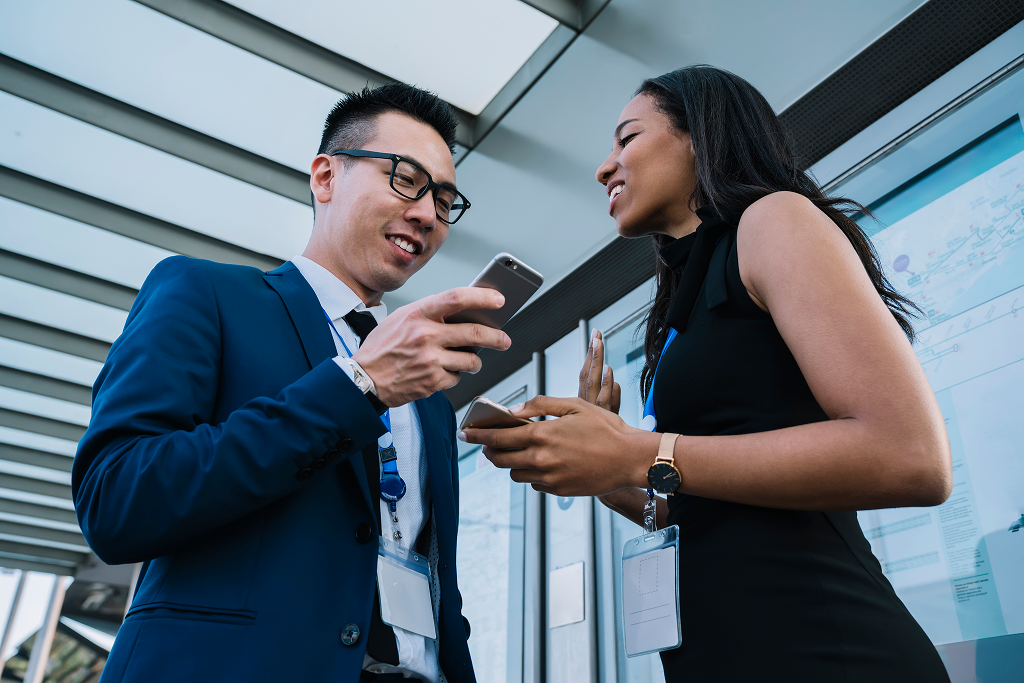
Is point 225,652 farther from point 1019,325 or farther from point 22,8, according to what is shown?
point 22,8

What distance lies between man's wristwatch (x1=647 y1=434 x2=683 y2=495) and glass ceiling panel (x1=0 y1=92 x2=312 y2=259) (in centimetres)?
381

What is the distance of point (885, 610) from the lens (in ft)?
3.78

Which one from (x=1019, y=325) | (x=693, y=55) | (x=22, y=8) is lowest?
(x=1019, y=325)

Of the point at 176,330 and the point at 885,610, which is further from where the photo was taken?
the point at 176,330

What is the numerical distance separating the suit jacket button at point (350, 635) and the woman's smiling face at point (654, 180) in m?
1.20

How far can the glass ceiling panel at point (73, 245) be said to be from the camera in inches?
187

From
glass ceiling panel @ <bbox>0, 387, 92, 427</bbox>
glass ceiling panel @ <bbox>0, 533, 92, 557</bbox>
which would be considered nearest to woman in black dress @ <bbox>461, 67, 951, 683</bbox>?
glass ceiling panel @ <bbox>0, 387, 92, 427</bbox>

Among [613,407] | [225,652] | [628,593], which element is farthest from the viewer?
[613,407]

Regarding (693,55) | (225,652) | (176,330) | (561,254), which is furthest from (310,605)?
(561,254)

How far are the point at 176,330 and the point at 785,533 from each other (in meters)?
1.12

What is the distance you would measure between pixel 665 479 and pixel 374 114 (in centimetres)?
148

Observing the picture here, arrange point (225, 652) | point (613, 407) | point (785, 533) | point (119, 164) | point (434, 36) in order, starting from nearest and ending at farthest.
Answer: point (225, 652) → point (785, 533) → point (613, 407) → point (434, 36) → point (119, 164)

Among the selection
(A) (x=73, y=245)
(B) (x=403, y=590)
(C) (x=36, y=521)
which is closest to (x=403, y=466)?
(B) (x=403, y=590)

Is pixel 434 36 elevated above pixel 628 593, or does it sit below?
above
